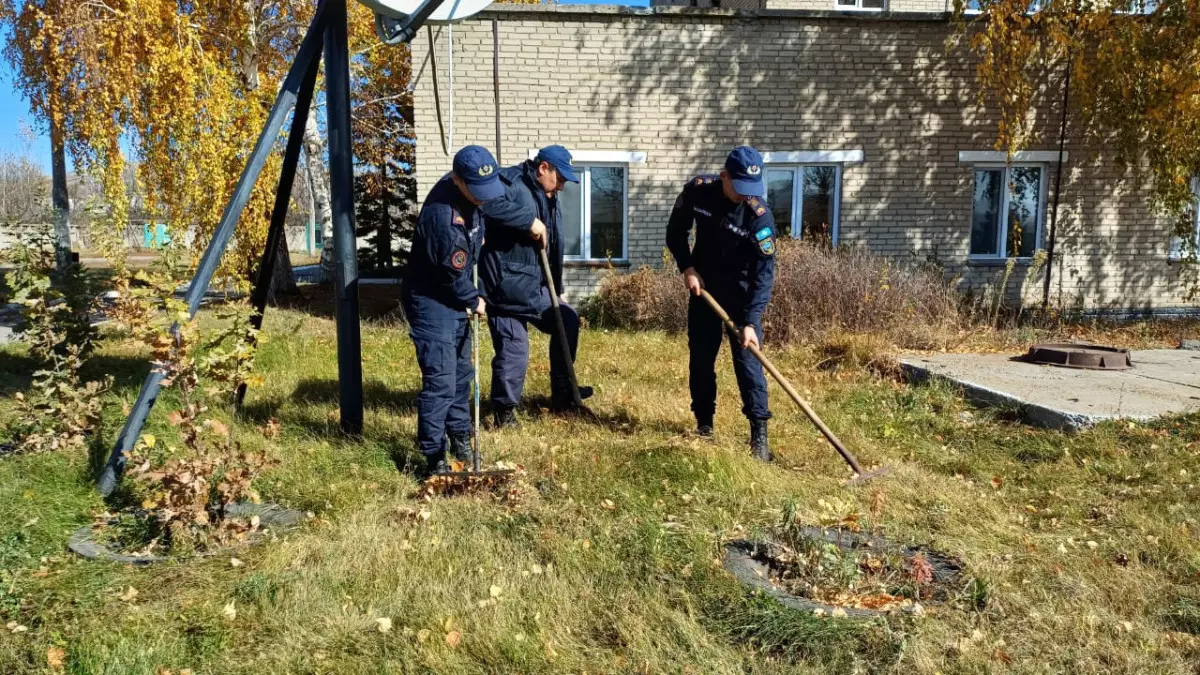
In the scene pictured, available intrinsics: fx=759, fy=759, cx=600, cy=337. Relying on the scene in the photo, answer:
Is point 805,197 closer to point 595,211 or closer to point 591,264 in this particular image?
point 595,211

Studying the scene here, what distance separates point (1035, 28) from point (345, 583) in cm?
1045

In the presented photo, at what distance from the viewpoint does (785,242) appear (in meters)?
9.36

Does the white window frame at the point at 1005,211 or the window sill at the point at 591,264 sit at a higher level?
the white window frame at the point at 1005,211

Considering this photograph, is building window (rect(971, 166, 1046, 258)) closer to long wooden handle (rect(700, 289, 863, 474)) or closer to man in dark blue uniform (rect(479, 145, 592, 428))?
long wooden handle (rect(700, 289, 863, 474))

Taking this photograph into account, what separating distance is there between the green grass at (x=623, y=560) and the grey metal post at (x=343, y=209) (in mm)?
315

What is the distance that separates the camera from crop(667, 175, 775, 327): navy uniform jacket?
4.61 m

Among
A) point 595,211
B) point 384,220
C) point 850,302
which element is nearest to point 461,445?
point 850,302

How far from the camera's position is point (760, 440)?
4.72m

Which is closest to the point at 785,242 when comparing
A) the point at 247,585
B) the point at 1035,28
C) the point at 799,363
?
the point at 799,363

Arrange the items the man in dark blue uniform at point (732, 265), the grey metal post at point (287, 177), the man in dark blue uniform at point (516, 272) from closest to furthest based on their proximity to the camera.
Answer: the man in dark blue uniform at point (732, 265), the grey metal post at point (287, 177), the man in dark blue uniform at point (516, 272)

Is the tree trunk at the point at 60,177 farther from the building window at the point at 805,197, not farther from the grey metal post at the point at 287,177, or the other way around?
the building window at the point at 805,197

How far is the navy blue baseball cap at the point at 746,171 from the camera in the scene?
4.41 metres

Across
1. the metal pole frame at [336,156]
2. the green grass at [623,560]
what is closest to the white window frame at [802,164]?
the green grass at [623,560]

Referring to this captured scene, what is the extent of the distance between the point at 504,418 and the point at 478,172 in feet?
5.95
